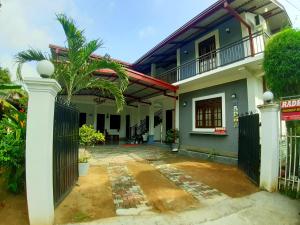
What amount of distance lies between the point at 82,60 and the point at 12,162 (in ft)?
9.92

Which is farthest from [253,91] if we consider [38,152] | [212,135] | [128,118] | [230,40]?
[128,118]

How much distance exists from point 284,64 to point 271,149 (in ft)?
7.15

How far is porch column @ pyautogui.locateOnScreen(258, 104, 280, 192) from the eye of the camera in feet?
16.4

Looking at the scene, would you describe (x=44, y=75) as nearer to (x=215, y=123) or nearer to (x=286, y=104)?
(x=286, y=104)

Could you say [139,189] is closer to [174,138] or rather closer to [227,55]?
[174,138]

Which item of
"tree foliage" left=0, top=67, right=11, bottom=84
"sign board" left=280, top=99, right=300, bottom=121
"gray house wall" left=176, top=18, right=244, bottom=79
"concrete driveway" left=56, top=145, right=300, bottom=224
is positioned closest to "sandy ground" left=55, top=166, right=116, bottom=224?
"concrete driveway" left=56, top=145, right=300, bottom=224

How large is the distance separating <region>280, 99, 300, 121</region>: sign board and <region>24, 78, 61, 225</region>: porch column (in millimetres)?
4898

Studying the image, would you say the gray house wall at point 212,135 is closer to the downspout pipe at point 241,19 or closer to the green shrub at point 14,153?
the downspout pipe at point 241,19

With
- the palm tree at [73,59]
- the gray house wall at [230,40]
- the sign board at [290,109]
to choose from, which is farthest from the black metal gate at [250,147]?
the palm tree at [73,59]

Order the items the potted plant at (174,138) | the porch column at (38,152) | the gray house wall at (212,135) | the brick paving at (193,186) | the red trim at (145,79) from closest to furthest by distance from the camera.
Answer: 1. the porch column at (38,152)
2. the brick paving at (193,186)
3. the gray house wall at (212,135)
4. the red trim at (145,79)
5. the potted plant at (174,138)

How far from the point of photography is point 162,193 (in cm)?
495

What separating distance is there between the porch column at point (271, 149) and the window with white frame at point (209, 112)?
4042mm

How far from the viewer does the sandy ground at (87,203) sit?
3775 mm

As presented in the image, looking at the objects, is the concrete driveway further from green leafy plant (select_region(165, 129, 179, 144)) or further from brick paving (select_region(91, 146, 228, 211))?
green leafy plant (select_region(165, 129, 179, 144))
